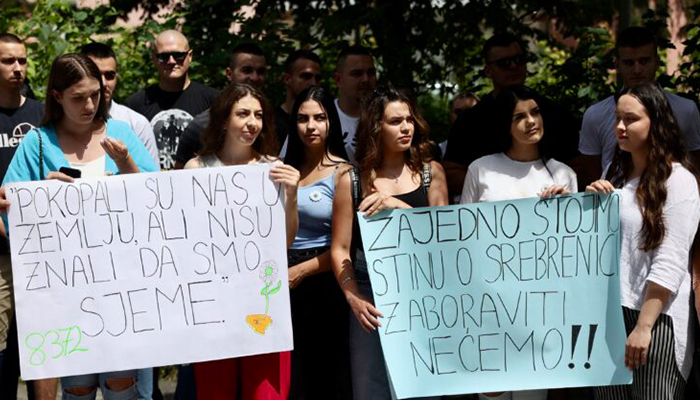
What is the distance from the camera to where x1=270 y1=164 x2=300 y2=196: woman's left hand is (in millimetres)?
4926

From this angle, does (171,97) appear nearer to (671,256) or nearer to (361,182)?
(361,182)

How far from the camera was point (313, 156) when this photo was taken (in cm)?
542

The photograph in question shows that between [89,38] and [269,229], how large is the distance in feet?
12.8

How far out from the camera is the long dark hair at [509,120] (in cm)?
525

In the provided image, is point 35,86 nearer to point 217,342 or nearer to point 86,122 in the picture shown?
point 86,122

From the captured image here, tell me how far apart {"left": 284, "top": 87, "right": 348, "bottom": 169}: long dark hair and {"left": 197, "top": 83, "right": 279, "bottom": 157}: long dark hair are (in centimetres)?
13

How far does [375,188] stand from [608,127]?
5.04 ft

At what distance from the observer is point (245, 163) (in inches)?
207

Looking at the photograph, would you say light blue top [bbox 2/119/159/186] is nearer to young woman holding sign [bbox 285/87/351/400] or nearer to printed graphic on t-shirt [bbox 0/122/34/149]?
printed graphic on t-shirt [bbox 0/122/34/149]

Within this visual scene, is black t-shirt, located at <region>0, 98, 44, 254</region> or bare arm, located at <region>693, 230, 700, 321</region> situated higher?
black t-shirt, located at <region>0, 98, 44, 254</region>

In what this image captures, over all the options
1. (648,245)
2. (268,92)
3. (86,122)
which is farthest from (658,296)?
(268,92)

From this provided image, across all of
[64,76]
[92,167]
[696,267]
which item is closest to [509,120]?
[696,267]

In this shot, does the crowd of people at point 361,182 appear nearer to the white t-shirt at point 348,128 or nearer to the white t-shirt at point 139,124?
the white t-shirt at point 139,124

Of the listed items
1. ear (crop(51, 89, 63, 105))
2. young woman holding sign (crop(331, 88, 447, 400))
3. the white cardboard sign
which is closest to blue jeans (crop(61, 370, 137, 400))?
the white cardboard sign
